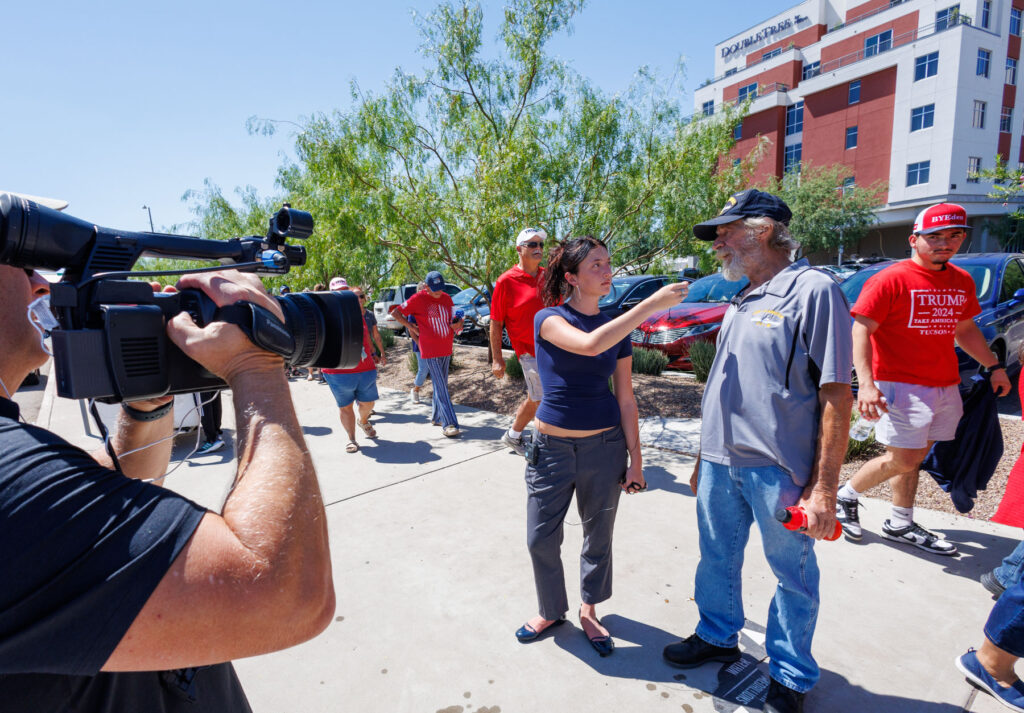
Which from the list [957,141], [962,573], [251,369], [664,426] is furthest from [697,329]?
[957,141]

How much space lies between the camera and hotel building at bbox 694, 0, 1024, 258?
29.4 metres

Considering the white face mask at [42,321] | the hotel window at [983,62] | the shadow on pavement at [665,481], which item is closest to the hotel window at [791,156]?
A: the hotel window at [983,62]

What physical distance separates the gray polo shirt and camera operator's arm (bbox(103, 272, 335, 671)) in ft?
5.97

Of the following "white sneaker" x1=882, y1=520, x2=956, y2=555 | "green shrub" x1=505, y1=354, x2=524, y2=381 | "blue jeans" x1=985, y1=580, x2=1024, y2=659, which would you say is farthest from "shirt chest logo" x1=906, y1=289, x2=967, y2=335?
"green shrub" x1=505, y1=354, x2=524, y2=381

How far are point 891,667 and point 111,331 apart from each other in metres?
3.09

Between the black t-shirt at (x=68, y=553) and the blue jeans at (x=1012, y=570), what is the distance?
9.50 feet

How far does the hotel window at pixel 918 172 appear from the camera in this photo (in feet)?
99.4

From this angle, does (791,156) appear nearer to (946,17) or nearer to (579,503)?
(946,17)

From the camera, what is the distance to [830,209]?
29984mm

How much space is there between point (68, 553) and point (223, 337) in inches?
15.9

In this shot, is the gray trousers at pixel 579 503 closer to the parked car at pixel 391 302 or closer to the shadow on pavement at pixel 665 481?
the shadow on pavement at pixel 665 481

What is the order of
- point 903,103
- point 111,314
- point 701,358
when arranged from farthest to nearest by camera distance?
point 903,103 < point 701,358 < point 111,314

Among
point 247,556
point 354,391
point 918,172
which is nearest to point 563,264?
point 247,556

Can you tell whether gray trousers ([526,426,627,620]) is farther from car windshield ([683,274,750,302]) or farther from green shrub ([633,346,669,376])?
car windshield ([683,274,750,302])
